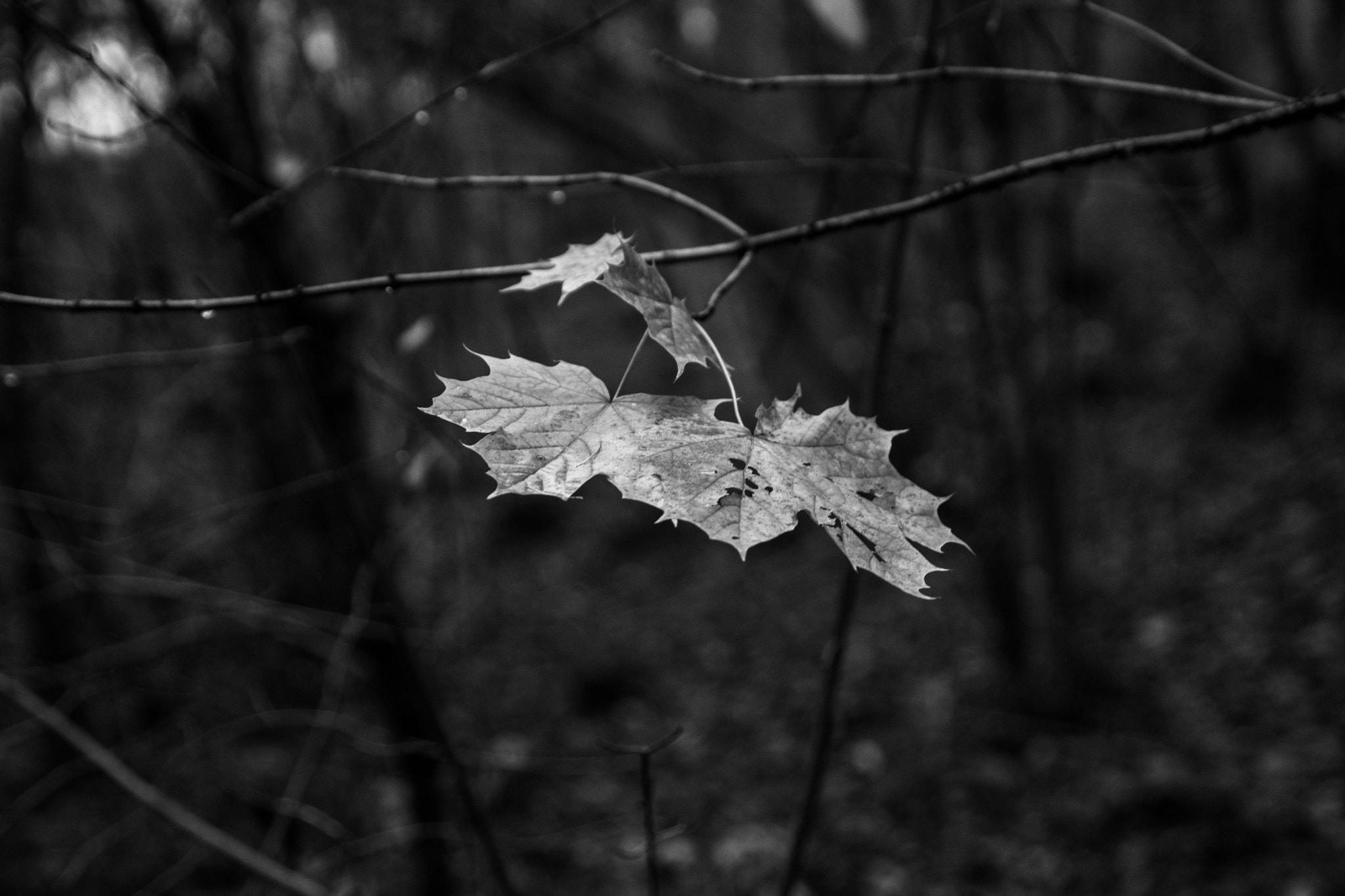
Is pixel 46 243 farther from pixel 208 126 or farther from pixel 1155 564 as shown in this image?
pixel 1155 564

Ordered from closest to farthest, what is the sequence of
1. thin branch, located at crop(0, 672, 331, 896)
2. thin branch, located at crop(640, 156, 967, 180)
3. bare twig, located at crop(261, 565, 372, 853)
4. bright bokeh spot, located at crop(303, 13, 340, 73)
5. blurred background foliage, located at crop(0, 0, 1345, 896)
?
thin branch, located at crop(640, 156, 967, 180), thin branch, located at crop(0, 672, 331, 896), bare twig, located at crop(261, 565, 372, 853), blurred background foliage, located at crop(0, 0, 1345, 896), bright bokeh spot, located at crop(303, 13, 340, 73)

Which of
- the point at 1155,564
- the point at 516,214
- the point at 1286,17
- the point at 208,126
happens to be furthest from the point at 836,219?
the point at 516,214

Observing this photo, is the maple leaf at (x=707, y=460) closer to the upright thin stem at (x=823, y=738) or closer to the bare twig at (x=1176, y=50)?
the bare twig at (x=1176, y=50)

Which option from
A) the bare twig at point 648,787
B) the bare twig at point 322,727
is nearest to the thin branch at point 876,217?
the bare twig at point 648,787

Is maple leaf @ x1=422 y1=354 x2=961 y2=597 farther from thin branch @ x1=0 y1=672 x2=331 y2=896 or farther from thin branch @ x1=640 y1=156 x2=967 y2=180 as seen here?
thin branch @ x1=0 y1=672 x2=331 y2=896

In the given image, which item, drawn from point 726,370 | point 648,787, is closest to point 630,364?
point 726,370

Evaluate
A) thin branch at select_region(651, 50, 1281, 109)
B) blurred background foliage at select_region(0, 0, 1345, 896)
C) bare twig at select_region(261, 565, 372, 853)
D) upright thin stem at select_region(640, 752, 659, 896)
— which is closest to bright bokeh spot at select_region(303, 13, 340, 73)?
blurred background foliage at select_region(0, 0, 1345, 896)
